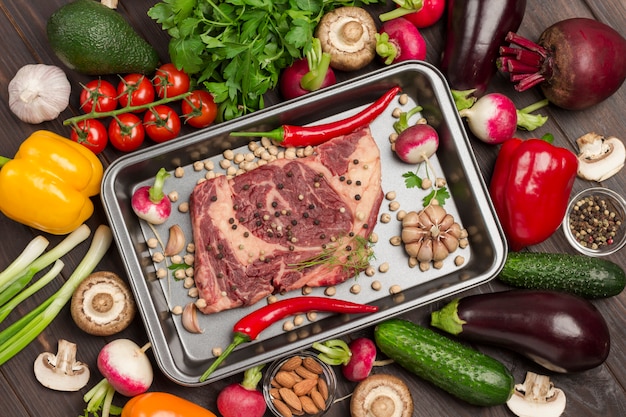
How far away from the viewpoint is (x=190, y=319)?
7.18 ft

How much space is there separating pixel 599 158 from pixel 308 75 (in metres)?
1.08

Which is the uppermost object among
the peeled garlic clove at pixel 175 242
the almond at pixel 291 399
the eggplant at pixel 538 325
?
the peeled garlic clove at pixel 175 242

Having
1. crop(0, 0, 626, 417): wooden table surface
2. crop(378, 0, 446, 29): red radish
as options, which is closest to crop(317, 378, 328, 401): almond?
crop(0, 0, 626, 417): wooden table surface

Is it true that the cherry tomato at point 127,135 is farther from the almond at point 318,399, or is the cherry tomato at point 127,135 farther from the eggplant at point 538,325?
the eggplant at point 538,325

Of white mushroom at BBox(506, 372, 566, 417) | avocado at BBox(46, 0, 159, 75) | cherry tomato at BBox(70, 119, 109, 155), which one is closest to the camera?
avocado at BBox(46, 0, 159, 75)

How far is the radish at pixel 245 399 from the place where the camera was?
215 cm

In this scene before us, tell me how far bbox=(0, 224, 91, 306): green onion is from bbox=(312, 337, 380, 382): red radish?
2.91ft

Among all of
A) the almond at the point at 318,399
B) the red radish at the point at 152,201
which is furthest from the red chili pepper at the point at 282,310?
the red radish at the point at 152,201

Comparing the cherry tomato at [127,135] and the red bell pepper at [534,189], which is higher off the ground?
the cherry tomato at [127,135]

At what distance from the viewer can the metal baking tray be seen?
2096 millimetres

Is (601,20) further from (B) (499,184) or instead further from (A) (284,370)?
(A) (284,370)

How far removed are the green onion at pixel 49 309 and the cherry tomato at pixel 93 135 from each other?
0.27m

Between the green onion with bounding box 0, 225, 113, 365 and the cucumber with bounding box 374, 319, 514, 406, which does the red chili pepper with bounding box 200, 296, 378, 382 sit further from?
the green onion with bounding box 0, 225, 113, 365

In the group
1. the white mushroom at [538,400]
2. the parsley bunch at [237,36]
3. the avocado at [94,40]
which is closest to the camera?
the parsley bunch at [237,36]
